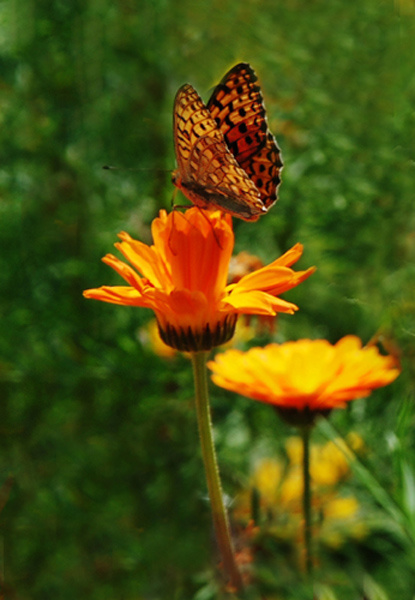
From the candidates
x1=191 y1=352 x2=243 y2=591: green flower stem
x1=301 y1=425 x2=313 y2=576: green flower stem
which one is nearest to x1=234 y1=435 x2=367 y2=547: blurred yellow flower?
x1=301 y1=425 x2=313 y2=576: green flower stem

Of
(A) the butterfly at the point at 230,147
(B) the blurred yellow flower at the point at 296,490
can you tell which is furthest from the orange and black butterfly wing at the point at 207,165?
(B) the blurred yellow flower at the point at 296,490

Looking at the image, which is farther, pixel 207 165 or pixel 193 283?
pixel 207 165

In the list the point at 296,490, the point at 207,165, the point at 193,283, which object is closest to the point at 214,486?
the point at 193,283

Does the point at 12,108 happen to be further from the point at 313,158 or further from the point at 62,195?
the point at 313,158

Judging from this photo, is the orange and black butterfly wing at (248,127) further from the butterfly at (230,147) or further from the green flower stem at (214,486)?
the green flower stem at (214,486)

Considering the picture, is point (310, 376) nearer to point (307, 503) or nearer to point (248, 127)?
point (307, 503)

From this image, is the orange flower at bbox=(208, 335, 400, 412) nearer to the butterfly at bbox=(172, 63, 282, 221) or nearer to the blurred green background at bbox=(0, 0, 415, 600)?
the butterfly at bbox=(172, 63, 282, 221)

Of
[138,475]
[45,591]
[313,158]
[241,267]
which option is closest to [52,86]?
[313,158]
